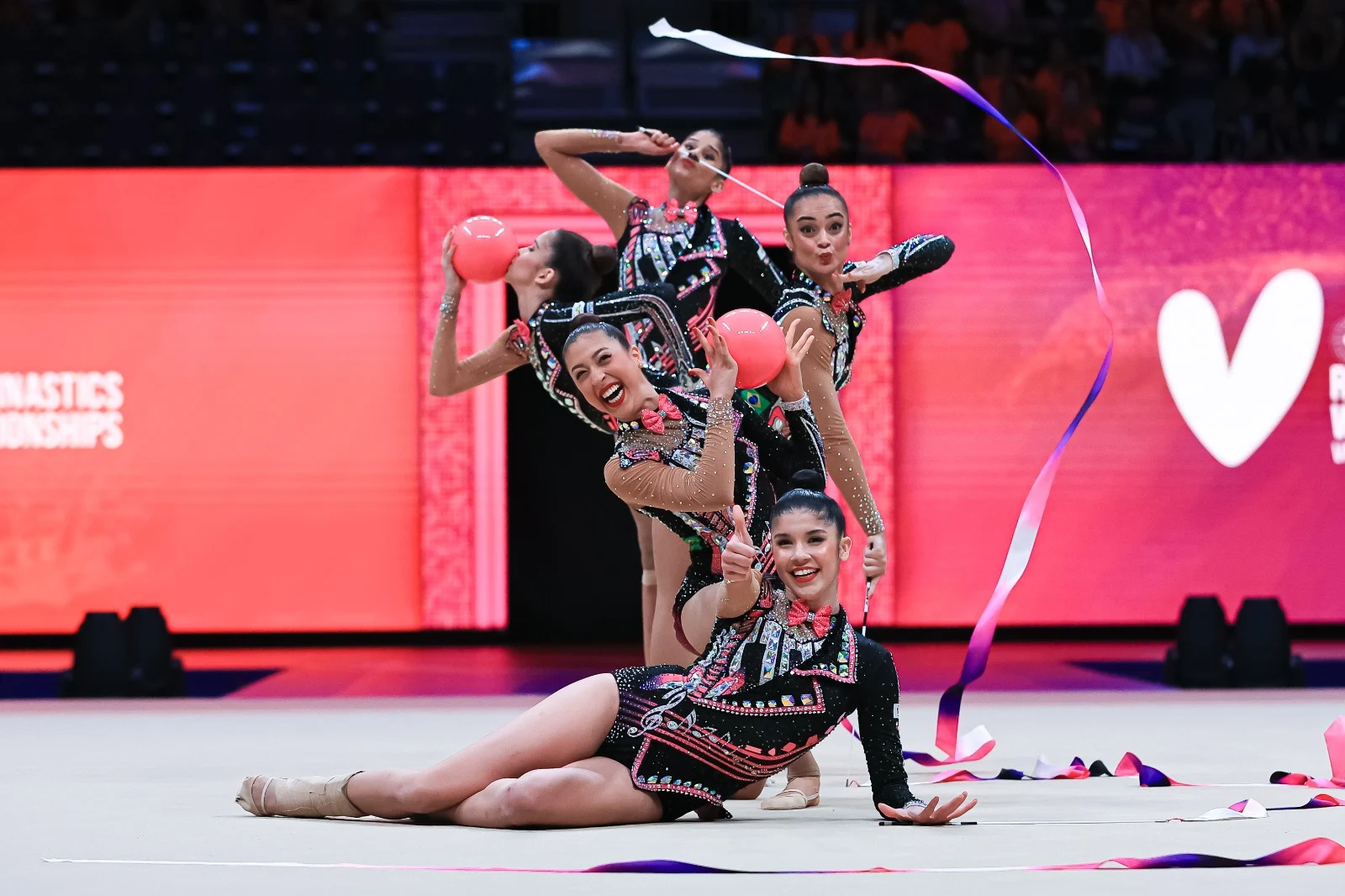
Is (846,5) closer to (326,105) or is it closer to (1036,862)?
(326,105)

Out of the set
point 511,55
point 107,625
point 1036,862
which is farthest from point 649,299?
point 511,55

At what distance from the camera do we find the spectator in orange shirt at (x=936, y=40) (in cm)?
829

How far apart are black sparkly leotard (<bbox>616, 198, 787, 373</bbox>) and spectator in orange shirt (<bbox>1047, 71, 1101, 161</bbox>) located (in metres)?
4.23

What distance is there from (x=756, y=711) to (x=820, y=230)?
124 centimetres

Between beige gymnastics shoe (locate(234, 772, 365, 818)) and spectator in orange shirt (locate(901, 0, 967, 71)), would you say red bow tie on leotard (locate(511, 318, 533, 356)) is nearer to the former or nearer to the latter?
beige gymnastics shoe (locate(234, 772, 365, 818))

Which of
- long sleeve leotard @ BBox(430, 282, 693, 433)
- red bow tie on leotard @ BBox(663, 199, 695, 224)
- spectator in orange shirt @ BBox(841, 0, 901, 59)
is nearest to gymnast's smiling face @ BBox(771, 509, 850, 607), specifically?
long sleeve leotard @ BBox(430, 282, 693, 433)

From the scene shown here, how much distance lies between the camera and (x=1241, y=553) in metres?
7.70

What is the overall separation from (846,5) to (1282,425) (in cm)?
286

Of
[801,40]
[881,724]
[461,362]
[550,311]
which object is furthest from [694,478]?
[801,40]

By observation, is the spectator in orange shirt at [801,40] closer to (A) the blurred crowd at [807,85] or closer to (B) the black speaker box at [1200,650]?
(A) the blurred crowd at [807,85]

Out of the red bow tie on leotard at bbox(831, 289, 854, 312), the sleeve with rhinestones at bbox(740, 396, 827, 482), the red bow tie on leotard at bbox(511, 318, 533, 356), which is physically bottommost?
the sleeve with rhinestones at bbox(740, 396, 827, 482)

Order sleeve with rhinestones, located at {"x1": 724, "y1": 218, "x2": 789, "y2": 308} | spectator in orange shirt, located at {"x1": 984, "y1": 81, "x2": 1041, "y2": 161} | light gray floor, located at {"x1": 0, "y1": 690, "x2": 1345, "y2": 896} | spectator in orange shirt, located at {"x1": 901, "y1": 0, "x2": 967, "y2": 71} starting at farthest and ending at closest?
1. spectator in orange shirt, located at {"x1": 901, "y1": 0, "x2": 967, "y2": 71}
2. spectator in orange shirt, located at {"x1": 984, "y1": 81, "x2": 1041, "y2": 161}
3. sleeve with rhinestones, located at {"x1": 724, "y1": 218, "x2": 789, "y2": 308}
4. light gray floor, located at {"x1": 0, "y1": 690, "x2": 1345, "y2": 896}

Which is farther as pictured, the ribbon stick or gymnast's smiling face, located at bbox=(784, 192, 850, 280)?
→ gymnast's smiling face, located at bbox=(784, 192, 850, 280)

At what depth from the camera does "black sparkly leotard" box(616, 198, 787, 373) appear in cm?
422
